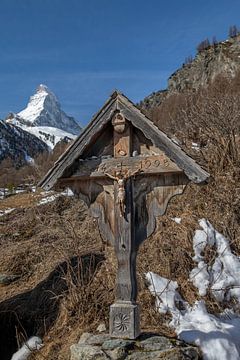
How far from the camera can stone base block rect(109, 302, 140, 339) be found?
13.2 feet

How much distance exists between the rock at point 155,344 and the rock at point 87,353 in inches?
15.7

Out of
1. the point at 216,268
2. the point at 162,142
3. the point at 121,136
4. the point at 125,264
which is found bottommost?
the point at 216,268

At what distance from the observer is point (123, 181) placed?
13.3 ft

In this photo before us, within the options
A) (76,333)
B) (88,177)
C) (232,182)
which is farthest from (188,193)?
(88,177)

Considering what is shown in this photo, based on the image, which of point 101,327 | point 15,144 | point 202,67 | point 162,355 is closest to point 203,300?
point 101,327

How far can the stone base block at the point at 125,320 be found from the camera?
403 cm

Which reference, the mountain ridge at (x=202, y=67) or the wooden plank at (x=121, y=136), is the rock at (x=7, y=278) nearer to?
the wooden plank at (x=121, y=136)

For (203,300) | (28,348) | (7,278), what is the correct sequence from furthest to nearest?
(7,278) → (203,300) → (28,348)

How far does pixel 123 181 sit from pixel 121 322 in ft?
4.54

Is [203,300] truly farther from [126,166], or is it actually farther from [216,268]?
[126,166]

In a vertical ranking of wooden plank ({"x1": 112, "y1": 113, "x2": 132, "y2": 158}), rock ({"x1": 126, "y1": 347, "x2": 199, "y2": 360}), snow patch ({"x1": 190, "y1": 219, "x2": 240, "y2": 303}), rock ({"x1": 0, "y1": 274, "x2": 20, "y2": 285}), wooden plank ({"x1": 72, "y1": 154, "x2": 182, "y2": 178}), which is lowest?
rock ({"x1": 126, "y1": 347, "x2": 199, "y2": 360})

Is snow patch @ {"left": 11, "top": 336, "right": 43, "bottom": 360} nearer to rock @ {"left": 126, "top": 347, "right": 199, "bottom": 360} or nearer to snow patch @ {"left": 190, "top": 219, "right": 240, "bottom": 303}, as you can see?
rock @ {"left": 126, "top": 347, "right": 199, "bottom": 360}

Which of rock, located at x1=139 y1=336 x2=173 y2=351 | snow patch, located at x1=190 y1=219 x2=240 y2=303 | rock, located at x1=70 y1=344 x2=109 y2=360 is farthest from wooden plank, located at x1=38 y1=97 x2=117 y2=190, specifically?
snow patch, located at x1=190 y1=219 x2=240 y2=303

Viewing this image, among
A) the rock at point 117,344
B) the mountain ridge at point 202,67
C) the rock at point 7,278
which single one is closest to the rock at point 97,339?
the rock at point 117,344
